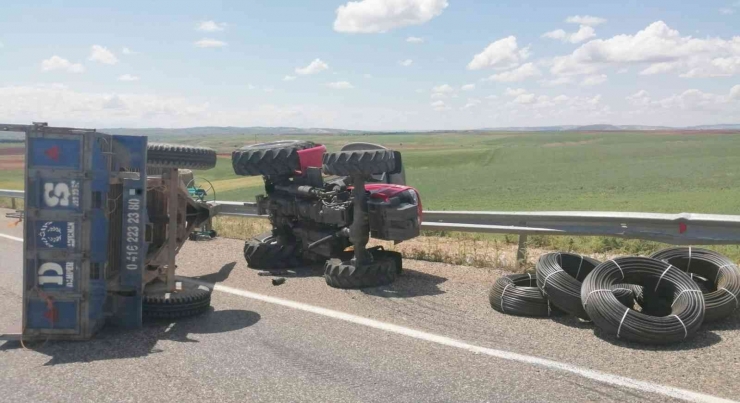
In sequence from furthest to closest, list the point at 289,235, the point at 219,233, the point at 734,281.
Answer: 1. the point at 219,233
2. the point at 289,235
3. the point at 734,281

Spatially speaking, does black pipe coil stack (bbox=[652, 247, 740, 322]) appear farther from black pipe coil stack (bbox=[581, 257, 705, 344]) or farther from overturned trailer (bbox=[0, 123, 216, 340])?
overturned trailer (bbox=[0, 123, 216, 340])

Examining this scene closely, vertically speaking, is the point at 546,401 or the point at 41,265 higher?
the point at 41,265

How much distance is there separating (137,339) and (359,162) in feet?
10.2

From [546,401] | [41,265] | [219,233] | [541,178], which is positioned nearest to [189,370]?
[41,265]

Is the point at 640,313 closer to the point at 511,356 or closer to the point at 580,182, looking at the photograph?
the point at 511,356

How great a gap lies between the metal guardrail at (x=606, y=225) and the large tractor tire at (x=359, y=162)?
186 centimetres

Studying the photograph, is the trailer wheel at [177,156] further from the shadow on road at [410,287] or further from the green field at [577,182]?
the green field at [577,182]

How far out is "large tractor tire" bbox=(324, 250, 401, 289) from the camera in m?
A: 7.86

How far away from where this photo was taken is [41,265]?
5.67 m

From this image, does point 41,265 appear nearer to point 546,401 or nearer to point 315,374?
point 315,374

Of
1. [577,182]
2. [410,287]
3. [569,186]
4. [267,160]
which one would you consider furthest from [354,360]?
[577,182]

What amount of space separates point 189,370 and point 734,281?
4.71 m

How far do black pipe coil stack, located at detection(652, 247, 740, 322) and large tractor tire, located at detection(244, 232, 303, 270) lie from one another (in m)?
4.72

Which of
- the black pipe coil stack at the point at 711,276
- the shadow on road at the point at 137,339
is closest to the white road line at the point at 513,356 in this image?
the shadow on road at the point at 137,339
